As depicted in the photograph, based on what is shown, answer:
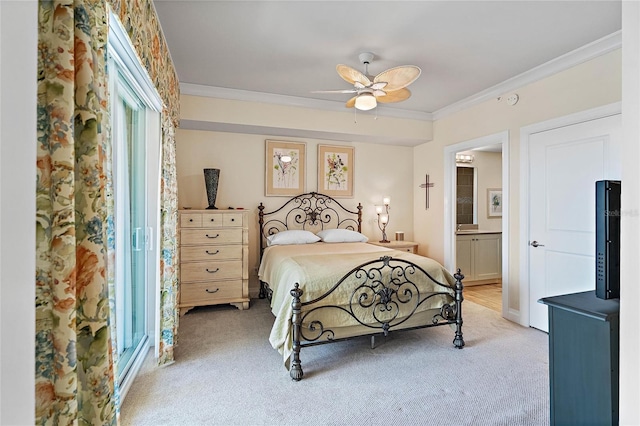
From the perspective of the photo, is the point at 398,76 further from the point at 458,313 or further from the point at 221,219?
the point at 221,219

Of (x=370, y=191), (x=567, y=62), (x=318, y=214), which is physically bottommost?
(x=318, y=214)

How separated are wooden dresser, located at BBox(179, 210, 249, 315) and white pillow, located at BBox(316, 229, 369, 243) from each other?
1116mm

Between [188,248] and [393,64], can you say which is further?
[188,248]

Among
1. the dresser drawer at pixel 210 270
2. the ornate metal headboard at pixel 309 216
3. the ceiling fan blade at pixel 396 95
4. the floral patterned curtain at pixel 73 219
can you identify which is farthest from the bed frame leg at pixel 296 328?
the ornate metal headboard at pixel 309 216

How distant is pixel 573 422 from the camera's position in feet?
4.76

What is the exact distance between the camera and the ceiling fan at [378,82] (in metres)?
2.64

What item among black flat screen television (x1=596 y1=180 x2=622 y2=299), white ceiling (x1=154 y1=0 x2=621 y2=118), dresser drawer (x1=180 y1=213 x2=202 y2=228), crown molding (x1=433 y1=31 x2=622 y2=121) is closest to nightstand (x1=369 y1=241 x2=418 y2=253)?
crown molding (x1=433 y1=31 x2=622 y2=121)

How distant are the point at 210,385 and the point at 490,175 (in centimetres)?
567

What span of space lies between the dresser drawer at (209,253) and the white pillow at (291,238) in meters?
0.48

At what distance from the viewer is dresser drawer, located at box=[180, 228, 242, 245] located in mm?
3820

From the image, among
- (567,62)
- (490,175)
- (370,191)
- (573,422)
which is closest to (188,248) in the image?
(370,191)

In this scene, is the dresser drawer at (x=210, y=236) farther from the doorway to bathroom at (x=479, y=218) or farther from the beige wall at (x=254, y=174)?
the doorway to bathroom at (x=479, y=218)

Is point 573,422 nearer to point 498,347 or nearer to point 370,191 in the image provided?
point 498,347
